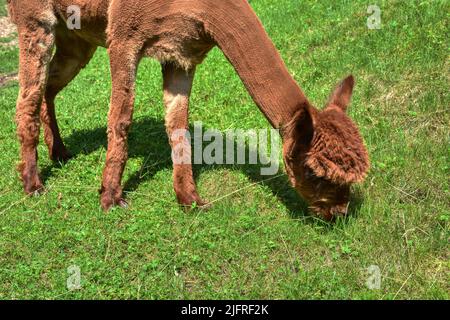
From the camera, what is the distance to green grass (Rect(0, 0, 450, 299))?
4336mm

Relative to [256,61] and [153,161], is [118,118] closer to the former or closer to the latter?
[153,161]

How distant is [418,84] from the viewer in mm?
6281

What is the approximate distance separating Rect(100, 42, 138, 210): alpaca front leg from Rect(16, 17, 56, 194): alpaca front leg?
911 mm

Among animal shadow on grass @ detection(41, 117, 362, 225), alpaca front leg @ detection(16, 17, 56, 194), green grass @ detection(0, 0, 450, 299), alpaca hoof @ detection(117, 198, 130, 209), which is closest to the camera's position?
green grass @ detection(0, 0, 450, 299)

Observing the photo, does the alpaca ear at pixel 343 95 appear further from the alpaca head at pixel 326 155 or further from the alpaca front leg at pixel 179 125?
the alpaca front leg at pixel 179 125

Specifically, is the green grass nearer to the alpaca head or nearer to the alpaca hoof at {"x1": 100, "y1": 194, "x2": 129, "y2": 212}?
the alpaca hoof at {"x1": 100, "y1": 194, "x2": 129, "y2": 212}

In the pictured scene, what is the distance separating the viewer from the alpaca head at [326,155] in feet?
14.5

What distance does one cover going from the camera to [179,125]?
17.9ft

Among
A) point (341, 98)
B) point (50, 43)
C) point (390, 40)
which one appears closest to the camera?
point (341, 98)

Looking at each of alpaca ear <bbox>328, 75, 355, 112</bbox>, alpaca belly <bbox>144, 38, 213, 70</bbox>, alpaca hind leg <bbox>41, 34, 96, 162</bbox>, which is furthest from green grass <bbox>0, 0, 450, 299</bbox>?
alpaca belly <bbox>144, 38, 213, 70</bbox>

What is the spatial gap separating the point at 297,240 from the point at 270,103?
3.60 feet

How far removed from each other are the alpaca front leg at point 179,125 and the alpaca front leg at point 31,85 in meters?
1.20

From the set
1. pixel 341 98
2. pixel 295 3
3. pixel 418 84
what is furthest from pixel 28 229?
pixel 295 3
